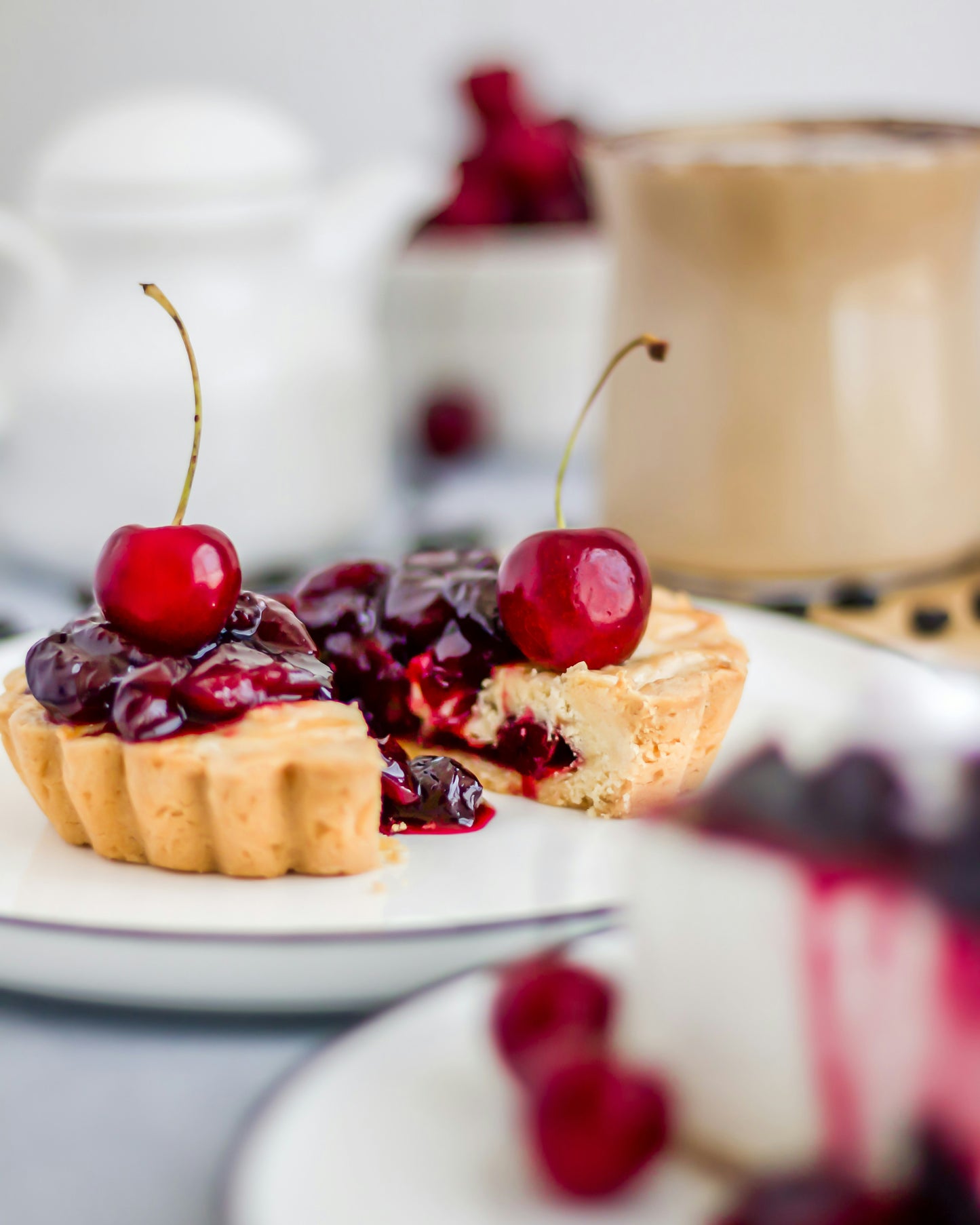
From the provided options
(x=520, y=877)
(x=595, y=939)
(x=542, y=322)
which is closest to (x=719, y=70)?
(x=542, y=322)

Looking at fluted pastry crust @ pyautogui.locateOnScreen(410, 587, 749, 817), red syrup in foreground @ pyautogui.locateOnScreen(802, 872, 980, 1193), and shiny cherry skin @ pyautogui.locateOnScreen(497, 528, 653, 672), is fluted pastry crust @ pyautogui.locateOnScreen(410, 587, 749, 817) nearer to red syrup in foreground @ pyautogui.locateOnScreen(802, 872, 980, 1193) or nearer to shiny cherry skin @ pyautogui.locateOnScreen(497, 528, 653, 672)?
shiny cherry skin @ pyautogui.locateOnScreen(497, 528, 653, 672)

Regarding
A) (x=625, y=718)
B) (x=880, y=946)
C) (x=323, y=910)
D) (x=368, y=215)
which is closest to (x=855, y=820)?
(x=880, y=946)

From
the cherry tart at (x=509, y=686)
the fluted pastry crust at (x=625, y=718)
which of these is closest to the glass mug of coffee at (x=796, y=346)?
the cherry tart at (x=509, y=686)

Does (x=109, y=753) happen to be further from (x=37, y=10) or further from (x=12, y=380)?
(x=37, y=10)

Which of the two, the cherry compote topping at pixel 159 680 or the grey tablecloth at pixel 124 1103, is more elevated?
the cherry compote topping at pixel 159 680

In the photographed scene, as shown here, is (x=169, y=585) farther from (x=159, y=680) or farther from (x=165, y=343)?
(x=165, y=343)

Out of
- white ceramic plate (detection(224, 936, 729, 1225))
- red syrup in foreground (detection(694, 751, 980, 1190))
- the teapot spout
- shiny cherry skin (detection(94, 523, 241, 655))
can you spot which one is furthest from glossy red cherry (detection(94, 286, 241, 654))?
the teapot spout

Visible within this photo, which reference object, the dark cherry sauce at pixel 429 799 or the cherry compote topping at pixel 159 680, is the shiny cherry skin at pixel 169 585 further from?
the dark cherry sauce at pixel 429 799
